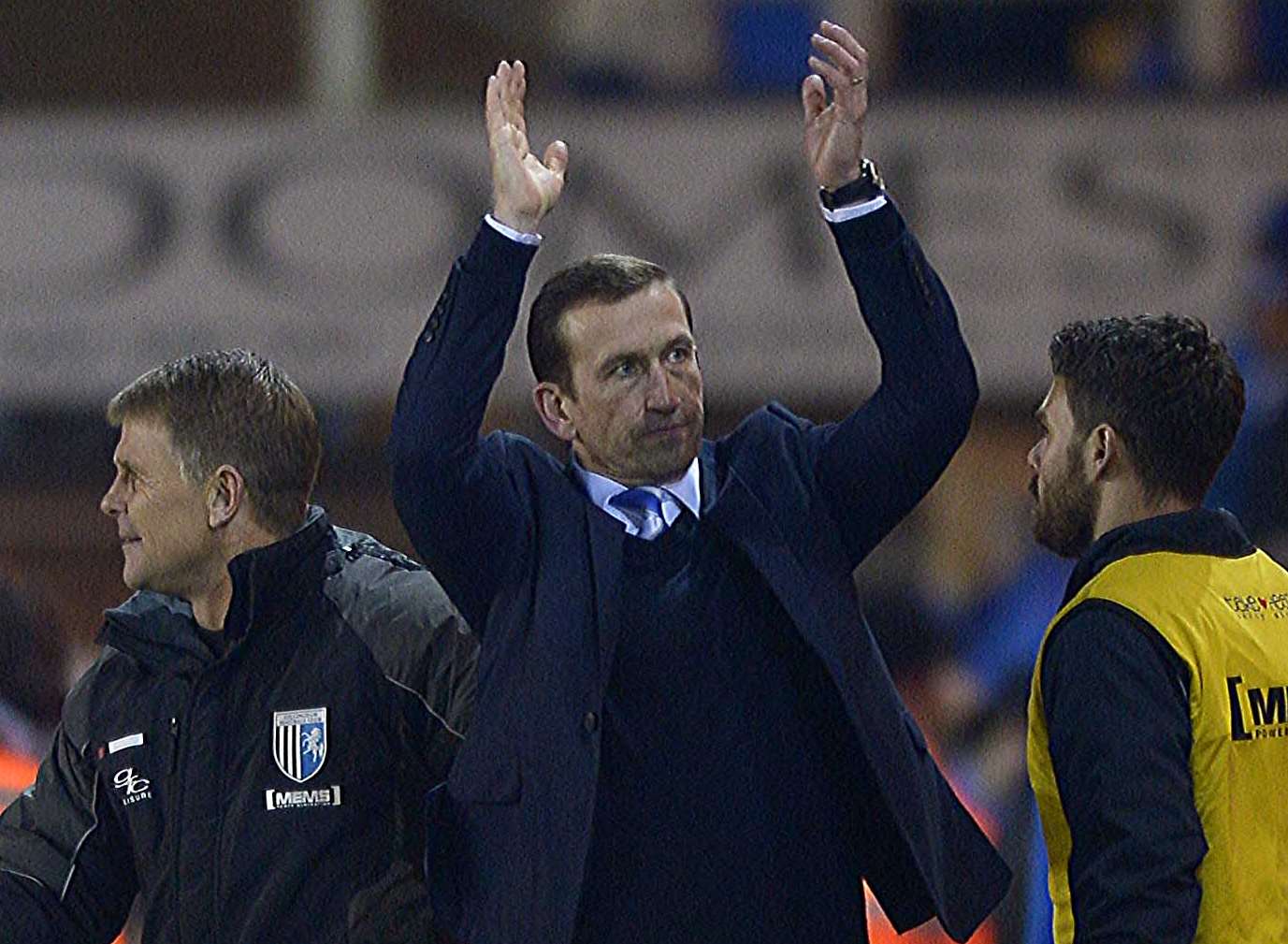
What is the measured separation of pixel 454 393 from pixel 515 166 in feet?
0.89

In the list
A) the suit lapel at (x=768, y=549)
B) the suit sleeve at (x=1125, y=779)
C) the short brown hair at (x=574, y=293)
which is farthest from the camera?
the short brown hair at (x=574, y=293)

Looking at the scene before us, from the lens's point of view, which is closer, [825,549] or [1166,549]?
[1166,549]

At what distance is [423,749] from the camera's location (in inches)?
119

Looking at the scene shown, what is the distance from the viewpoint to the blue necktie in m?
2.93

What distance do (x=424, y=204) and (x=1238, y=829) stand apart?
6.04 meters

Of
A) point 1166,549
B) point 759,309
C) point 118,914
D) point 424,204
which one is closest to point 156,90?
point 424,204

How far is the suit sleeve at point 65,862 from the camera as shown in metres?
3.05

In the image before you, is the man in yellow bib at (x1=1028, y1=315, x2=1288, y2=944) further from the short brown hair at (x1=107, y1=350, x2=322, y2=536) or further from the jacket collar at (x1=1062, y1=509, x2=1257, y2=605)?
the short brown hair at (x1=107, y1=350, x2=322, y2=536)

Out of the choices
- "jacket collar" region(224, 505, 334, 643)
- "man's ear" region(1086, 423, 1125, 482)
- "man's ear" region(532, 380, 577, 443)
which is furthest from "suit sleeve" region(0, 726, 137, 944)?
"man's ear" region(1086, 423, 1125, 482)

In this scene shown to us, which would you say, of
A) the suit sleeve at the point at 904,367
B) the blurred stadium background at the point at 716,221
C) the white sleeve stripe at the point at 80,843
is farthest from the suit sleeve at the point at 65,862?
the blurred stadium background at the point at 716,221

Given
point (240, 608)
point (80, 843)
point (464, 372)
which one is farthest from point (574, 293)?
point (80, 843)

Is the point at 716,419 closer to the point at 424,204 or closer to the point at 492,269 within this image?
the point at 424,204

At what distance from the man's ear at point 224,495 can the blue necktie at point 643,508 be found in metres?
0.49

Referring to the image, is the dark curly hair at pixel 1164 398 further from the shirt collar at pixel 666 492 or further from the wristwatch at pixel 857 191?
the shirt collar at pixel 666 492
